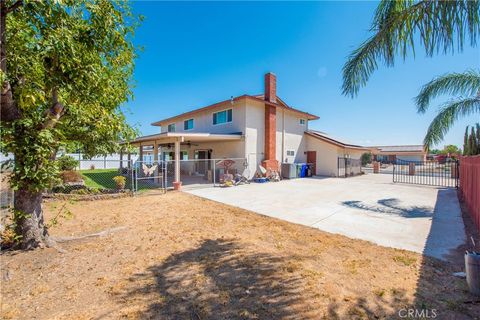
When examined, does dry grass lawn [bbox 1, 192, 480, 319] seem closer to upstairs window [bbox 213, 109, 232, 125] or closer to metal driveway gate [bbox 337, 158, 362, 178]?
upstairs window [bbox 213, 109, 232, 125]

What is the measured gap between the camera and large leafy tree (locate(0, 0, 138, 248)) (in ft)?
11.9

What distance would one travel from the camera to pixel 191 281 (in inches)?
147

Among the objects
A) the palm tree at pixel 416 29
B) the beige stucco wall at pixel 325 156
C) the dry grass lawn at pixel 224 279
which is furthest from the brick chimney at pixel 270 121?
the palm tree at pixel 416 29

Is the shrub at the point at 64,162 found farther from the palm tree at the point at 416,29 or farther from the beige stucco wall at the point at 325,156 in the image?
the beige stucco wall at the point at 325,156

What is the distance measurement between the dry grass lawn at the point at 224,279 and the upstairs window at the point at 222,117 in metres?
13.6

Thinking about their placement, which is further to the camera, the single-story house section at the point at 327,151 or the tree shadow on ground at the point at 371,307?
the single-story house section at the point at 327,151

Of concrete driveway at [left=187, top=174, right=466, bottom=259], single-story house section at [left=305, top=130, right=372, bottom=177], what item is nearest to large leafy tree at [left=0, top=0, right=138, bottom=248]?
concrete driveway at [left=187, top=174, right=466, bottom=259]

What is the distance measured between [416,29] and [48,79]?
6.63 meters

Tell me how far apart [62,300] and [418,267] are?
19.8 ft

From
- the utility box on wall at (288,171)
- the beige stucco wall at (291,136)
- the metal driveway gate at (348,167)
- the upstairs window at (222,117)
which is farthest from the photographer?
the metal driveway gate at (348,167)

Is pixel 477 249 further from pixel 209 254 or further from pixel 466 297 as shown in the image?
pixel 209 254

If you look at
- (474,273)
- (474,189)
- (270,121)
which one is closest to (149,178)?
(270,121)

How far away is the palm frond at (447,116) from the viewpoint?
9.05 m

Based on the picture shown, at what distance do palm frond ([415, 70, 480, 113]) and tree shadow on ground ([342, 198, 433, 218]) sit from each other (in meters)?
4.39
